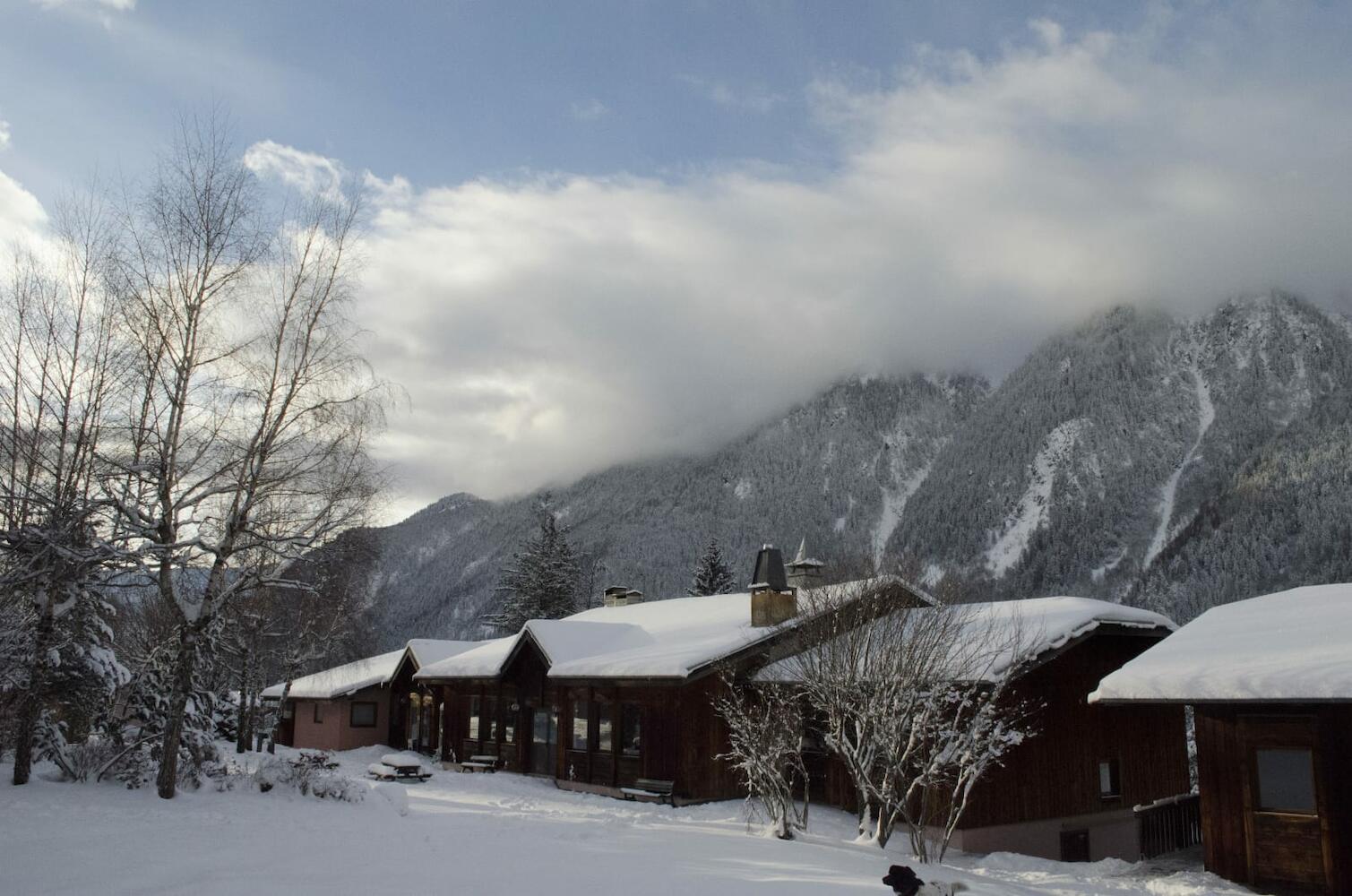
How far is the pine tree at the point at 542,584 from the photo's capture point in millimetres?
49531

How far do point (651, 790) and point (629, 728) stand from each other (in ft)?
6.86

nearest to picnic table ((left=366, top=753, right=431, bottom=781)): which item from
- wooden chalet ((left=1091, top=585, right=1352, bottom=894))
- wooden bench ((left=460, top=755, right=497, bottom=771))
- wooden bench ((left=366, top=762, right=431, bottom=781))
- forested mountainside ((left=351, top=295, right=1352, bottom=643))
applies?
wooden bench ((left=366, top=762, right=431, bottom=781))

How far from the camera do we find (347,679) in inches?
1478

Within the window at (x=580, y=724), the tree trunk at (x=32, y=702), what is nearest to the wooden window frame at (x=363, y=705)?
the window at (x=580, y=724)

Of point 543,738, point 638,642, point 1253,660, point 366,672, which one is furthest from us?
point 366,672

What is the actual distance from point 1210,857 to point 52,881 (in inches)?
586

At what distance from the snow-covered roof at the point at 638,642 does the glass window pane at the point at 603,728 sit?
1272 millimetres

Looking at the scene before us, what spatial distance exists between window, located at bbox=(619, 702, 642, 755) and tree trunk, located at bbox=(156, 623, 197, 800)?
34.7ft

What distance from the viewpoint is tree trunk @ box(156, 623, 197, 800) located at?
15094mm

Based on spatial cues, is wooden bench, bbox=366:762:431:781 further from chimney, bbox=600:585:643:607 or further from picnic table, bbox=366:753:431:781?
chimney, bbox=600:585:643:607

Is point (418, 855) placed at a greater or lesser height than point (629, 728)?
lesser

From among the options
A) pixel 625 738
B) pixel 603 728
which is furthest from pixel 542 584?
pixel 625 738

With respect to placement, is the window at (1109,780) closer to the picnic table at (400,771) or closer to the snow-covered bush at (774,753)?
the snow-covered bush at (774,753)

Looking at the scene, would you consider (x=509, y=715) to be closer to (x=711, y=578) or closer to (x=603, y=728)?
(x=603, y=728)
